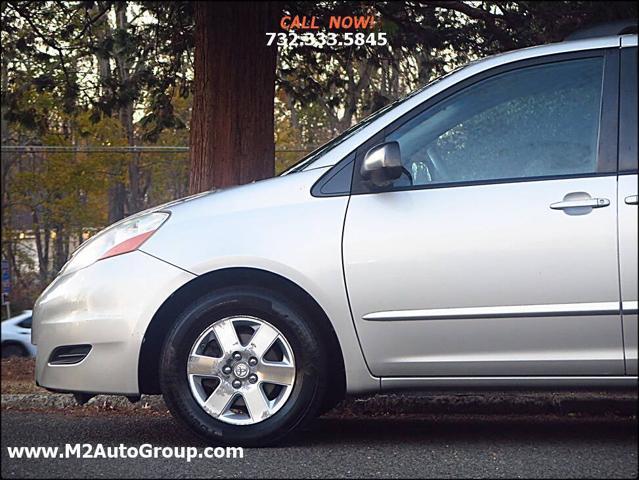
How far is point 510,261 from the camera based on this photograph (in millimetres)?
4020

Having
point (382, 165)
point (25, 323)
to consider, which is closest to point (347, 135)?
point (382, 165)

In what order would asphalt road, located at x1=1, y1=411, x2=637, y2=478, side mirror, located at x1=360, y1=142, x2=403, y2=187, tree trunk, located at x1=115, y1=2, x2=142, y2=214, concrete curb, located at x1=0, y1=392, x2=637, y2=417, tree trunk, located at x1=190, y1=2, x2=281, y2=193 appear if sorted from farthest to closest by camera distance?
tree trunk, located at x1=115, y1=2, x2=142, y2=214 < tree trunk, located at x1=190, y1=2, x2=281, y2=193 < concrete curb, located at x1=0, y1=392, x2=637, y2=417 < side mirror, located at x1=360, y1=142, x2=403, y2=187 < asphalt road, located at x1=1, y1=411, x2=637, y2=478

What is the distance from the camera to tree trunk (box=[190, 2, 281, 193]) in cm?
668

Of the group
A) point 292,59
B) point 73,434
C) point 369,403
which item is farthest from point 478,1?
point 73,434

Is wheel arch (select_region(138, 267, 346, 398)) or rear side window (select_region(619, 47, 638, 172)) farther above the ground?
rear side window (select_region(619, 47, 638, 172))

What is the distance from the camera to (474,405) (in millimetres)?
5312

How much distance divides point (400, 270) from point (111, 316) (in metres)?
1.27

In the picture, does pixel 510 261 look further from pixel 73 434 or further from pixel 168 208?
pixel 73 434

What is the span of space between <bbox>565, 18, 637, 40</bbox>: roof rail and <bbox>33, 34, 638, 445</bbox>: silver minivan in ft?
0.34

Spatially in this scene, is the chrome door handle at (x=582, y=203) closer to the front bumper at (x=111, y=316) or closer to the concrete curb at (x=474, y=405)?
the concrete curb at (x=474, y=405)

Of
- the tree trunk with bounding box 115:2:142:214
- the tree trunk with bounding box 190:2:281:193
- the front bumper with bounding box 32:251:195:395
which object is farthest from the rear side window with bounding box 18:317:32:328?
the tree trunk with bounding box 115:2:142:214

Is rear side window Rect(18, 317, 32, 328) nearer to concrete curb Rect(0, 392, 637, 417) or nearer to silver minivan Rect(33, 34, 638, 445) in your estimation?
silver minivan Rect(33, 34, 638, 445)

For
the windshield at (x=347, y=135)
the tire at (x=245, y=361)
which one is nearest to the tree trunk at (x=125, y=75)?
the windshield at (x=347, y=135)

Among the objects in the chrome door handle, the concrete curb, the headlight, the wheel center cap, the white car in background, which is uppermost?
the chrome door handle
